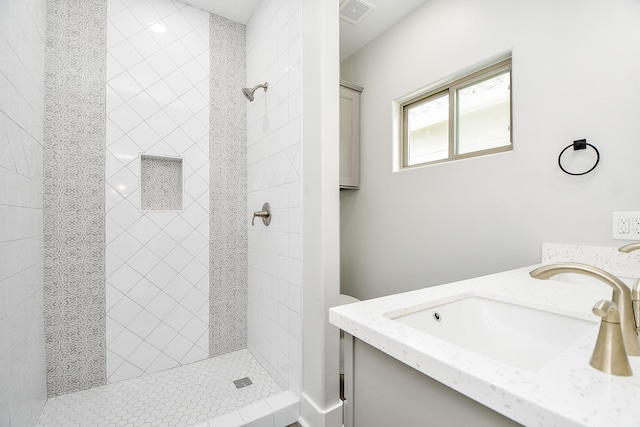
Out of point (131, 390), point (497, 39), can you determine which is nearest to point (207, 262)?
point (131, 390)

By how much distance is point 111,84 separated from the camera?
1824 mm

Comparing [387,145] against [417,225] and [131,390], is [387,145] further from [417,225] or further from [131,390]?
[131,390]

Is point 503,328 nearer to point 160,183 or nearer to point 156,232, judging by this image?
point 156,232

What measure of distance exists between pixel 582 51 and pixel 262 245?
2.08 metres

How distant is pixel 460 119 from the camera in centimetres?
209

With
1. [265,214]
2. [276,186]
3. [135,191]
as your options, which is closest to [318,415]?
[265,214]

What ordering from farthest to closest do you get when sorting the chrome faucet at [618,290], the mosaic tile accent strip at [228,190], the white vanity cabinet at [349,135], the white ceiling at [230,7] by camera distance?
the white vanity cabinet at [349,135] → the mosaic tile accent strip at [228,190] → the white ceiling at [230,7] → the chrome faucet at [618,290]

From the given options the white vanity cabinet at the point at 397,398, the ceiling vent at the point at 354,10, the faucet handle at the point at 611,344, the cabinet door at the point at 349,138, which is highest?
the ceiling vent at the point at 354,10

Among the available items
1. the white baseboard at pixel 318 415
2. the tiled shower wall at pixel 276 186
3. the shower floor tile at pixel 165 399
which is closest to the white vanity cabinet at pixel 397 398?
the white baseboard at pixel 318 415

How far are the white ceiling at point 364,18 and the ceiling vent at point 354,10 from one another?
0.04 m

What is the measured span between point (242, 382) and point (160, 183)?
4.81 feet

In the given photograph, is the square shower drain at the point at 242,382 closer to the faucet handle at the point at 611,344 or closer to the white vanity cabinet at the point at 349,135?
the white vanity cabinet at the point at 349,135

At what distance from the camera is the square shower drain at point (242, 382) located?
1755mm

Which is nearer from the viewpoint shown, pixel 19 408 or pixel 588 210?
pixel 19 408
